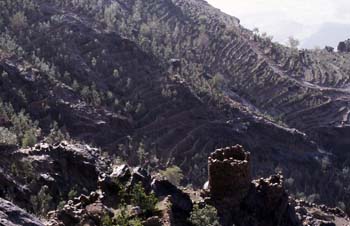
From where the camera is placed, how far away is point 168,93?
4031 inches

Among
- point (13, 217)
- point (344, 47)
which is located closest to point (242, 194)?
point (13, 217)

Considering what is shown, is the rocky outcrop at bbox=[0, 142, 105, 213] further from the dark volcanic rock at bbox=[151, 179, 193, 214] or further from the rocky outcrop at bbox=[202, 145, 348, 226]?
the rocky outcrop at bbox=[202, 145, 348, 226]

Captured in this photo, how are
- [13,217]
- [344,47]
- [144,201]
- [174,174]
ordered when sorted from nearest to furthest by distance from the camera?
[13,217]
[144,201]
[174,174]
[344,47]

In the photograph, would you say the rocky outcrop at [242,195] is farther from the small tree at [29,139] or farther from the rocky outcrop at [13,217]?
the small tree at [29,139]

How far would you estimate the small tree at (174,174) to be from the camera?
79000mm

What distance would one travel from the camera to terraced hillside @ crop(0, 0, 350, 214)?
8944 cm

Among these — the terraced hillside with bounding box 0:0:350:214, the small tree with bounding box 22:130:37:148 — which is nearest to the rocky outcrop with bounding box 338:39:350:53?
the terraced hillside with bounding box 0:0:350:214

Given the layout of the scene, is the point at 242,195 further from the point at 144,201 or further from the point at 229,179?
the point at 144,201

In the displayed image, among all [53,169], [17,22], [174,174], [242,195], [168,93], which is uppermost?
[17,22]

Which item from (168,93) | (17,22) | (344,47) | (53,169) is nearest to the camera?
(53,169)

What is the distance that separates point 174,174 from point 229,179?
43.1 metres

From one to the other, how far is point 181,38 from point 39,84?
56614 millimetres

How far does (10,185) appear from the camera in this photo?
42.2 m

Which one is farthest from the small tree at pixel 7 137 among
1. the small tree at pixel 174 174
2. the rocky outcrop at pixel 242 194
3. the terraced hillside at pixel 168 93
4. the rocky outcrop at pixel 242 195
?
the rocky outcrop at pixel 242 195
